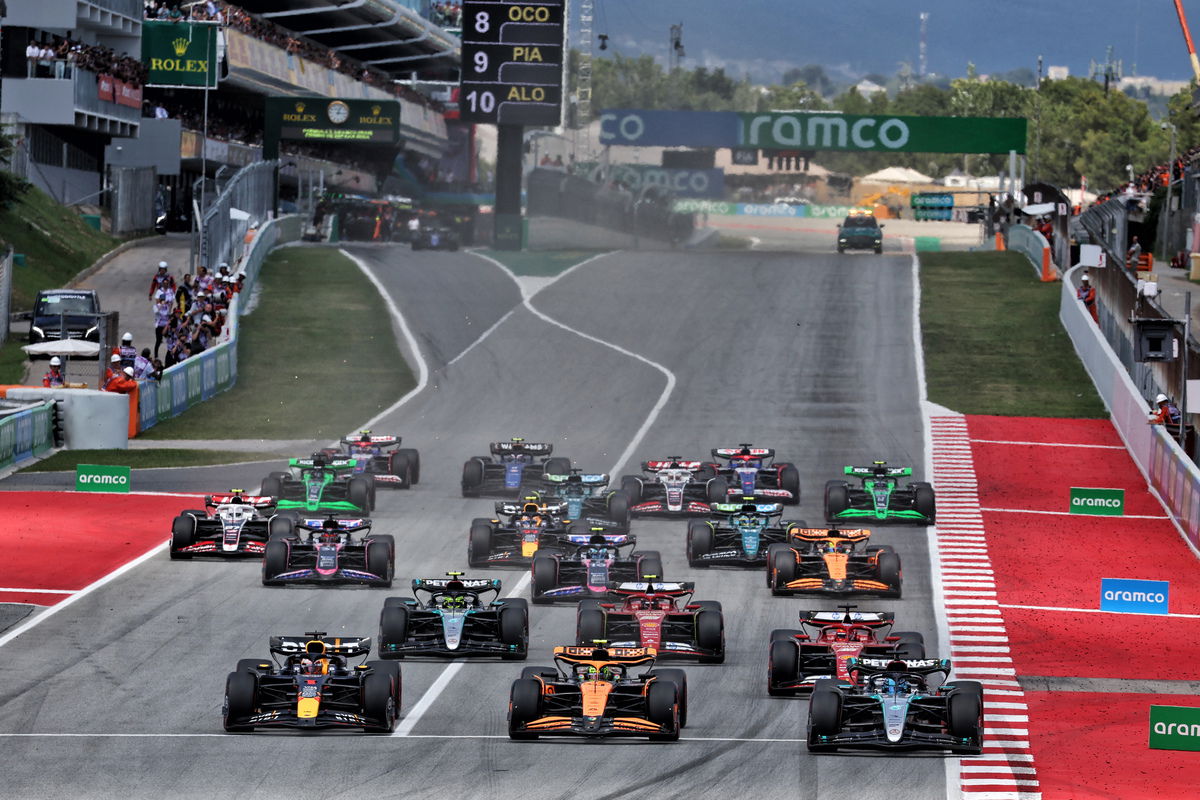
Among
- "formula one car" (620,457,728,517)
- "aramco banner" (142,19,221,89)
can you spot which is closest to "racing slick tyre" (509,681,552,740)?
"formula one car" (620,457,728,517)

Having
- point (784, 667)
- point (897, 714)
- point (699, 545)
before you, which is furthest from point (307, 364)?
point (897, 714)

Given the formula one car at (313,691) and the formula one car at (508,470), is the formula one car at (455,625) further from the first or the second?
the formula one car at (508,470)

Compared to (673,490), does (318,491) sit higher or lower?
lower

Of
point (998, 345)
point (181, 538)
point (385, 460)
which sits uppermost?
point (998, 345)

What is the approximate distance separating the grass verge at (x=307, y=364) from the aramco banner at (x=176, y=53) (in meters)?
11.5

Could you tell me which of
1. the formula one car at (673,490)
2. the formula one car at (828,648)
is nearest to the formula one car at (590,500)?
the formula one car at (673,490)

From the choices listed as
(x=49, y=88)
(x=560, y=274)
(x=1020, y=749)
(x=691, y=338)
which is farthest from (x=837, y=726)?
(x=49, y=88)

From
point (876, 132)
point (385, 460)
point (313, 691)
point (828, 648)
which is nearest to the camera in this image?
point (313, 691)

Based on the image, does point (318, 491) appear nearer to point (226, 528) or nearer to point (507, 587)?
point (226, 528)

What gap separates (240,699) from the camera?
1792 cm

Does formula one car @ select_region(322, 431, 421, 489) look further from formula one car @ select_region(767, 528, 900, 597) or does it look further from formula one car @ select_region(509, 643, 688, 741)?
formula one car @ select_region(509, 643, 688, 741)

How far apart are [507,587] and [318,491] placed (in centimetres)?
651

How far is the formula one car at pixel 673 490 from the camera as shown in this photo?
31703mm

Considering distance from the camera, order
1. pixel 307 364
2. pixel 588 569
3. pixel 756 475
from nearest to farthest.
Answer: pixel 588 569, pixel 756 475, pixel 307 364
